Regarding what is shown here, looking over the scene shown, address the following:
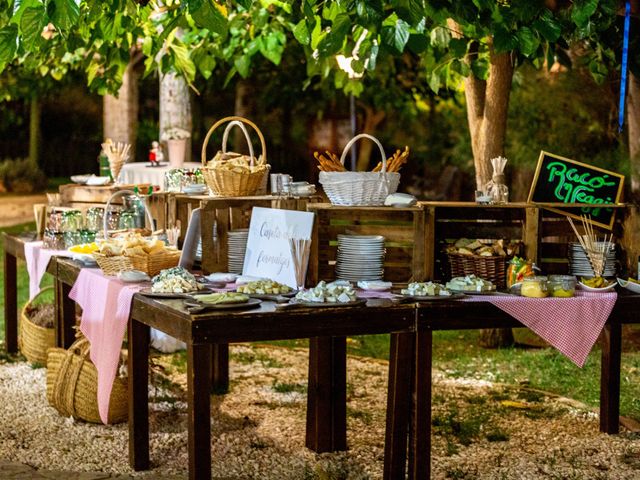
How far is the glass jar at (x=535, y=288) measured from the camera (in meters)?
4.67

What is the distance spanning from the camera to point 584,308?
15.4 feet

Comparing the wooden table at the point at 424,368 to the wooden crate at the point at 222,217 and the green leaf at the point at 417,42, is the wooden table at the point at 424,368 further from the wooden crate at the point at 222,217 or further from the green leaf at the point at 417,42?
the green leaf at the point at 417,42

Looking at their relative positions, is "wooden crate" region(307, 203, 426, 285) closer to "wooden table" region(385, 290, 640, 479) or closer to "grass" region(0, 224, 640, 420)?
"wooden table" region(385, 290, 640, 479)

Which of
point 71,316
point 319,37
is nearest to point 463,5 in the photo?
point 319,37

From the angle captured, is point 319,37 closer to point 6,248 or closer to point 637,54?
point 637,54

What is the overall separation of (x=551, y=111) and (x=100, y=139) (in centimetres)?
1506

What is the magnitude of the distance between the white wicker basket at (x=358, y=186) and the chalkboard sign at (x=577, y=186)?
75cm

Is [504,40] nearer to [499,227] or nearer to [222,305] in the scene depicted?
[499,227]

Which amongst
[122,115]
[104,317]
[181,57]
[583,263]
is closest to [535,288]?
[583,263]

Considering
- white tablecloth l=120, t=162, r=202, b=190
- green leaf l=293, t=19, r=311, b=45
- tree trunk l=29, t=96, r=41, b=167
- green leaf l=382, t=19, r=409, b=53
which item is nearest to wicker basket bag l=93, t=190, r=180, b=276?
green leaf l=293, t=19, r=311, b=45

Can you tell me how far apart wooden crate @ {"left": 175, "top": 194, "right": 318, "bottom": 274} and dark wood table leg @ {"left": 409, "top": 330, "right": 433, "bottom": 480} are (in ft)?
3.82

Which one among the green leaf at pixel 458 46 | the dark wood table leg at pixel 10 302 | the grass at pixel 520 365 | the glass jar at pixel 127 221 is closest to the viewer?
the green leaf at pixel 458 46

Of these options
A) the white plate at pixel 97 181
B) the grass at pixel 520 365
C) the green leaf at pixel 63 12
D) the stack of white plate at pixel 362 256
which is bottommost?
the grass at pixel 520 365

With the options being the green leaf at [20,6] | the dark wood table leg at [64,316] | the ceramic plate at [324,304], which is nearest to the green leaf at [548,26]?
the ceramic plate at [324,304]
